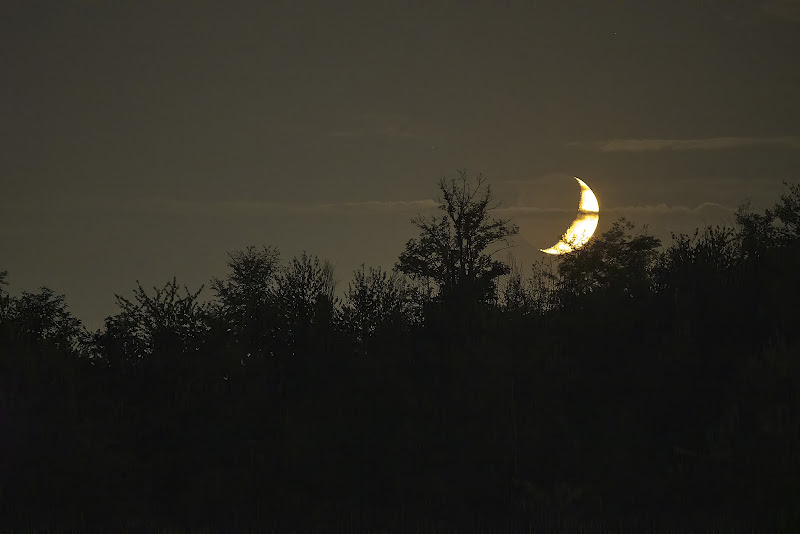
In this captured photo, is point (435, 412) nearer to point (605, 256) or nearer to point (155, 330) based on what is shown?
point (155, 330)

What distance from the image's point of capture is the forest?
34750mm

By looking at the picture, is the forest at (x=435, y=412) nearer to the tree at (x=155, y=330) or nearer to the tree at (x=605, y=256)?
the tree at (x=155, y=330)

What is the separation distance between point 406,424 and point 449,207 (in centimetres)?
4554

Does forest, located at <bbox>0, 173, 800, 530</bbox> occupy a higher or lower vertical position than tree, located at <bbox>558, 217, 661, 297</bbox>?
lower

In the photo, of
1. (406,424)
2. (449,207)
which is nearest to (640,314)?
(406,424)

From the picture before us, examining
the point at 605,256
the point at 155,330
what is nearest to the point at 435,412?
the point at 155,330

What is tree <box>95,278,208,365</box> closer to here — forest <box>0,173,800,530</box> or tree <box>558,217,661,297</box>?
forest <box>0,173,800,530</box>

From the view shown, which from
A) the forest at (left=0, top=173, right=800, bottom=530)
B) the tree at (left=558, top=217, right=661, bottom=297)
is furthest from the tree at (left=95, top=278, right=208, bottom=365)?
the tree at (left=558, top=217, right=661, bottom=297)

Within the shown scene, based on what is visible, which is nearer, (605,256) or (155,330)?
(155,330)

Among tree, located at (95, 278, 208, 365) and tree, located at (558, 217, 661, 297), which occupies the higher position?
tree, located at (558, 217, 661, 297)

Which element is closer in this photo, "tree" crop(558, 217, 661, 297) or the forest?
the forest

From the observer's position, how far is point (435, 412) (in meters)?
40.1

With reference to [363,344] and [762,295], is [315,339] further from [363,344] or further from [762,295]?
[762,295]

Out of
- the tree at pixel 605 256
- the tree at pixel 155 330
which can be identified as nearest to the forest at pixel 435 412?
the tree at pixel 155 330
